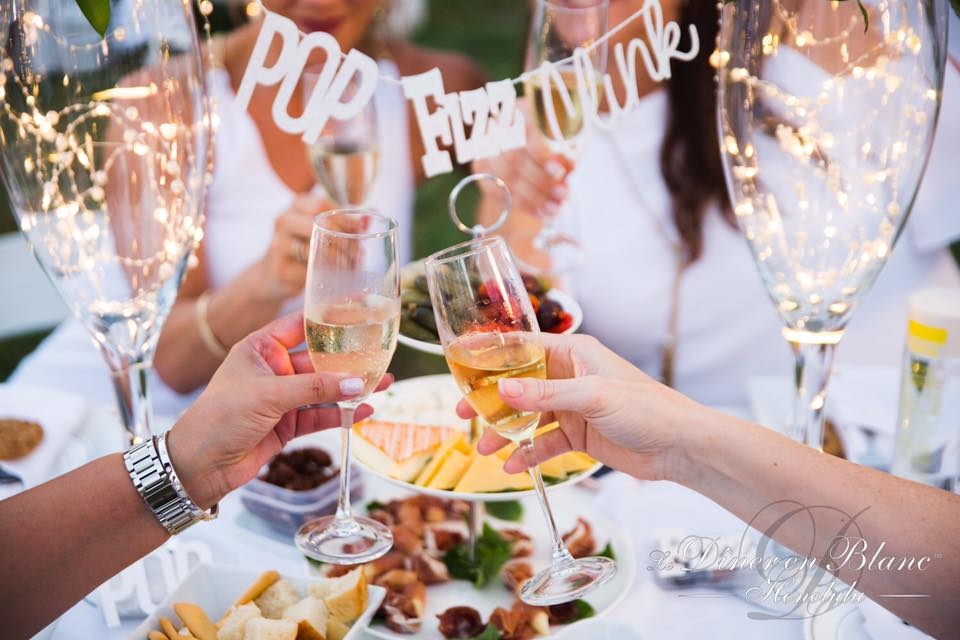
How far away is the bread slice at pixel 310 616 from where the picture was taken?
91 cm

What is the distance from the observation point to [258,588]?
3.18 feet

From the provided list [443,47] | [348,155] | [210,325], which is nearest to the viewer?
[348,155]

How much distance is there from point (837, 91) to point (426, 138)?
0.57 meters

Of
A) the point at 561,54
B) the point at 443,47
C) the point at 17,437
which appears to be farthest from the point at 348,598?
the point at 443,47

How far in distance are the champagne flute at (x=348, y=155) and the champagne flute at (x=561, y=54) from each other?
338 mm

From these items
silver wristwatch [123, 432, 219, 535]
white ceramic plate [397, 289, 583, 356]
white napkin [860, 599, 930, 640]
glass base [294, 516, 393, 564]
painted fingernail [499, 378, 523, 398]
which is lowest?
white napkin [860, 599, 930, 640]

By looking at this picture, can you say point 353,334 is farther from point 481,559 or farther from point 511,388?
point 481,559

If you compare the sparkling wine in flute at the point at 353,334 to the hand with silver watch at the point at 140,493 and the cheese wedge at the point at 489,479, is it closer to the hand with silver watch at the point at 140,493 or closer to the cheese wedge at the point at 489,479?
the hand with silver watch at the point at 140,493

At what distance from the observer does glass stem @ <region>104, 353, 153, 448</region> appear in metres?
1.14

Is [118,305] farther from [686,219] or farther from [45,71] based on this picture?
[686,219]

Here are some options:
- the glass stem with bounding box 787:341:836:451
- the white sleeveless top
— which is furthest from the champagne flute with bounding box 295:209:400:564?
the white sleeveless top

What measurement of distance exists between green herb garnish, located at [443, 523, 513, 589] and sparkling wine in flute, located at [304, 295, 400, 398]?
0.92 ft

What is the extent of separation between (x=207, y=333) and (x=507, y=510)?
39.1 inches

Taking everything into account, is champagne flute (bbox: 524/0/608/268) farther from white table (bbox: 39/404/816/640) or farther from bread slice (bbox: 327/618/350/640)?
bread slice (bbox: 327/618/350/640)
